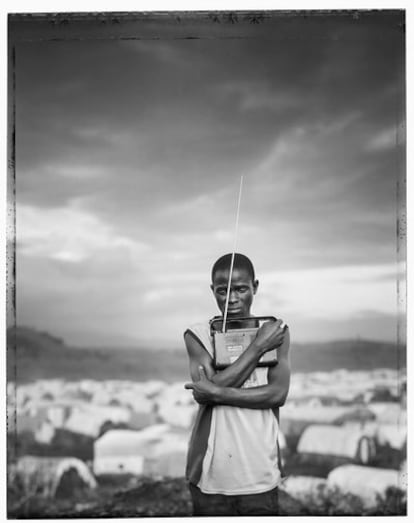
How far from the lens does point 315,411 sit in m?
4.94

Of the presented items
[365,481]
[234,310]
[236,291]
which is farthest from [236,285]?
[365,481]

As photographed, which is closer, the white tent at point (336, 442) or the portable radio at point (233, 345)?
the portable radio at point (233, 345)

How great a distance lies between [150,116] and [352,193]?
58.6 inches

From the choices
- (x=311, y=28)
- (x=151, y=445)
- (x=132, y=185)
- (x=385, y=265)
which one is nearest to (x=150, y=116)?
(x=132, y=185)

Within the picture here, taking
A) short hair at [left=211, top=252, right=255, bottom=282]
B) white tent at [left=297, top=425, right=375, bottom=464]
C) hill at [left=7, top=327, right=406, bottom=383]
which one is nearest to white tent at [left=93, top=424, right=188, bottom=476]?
hill at [left=7, top=327, right=406, bottom=383]

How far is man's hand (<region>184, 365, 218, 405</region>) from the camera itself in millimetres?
3969

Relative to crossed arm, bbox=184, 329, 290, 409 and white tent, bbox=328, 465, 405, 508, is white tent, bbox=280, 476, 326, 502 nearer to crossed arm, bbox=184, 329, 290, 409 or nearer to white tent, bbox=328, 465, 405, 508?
white tent, bbox=328, 465, 405, 508

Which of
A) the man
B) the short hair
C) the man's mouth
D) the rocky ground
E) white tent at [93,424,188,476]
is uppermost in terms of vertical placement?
the short hair

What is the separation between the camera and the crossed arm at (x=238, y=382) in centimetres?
397

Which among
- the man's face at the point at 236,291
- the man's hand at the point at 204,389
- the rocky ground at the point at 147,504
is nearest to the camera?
the man's hand at the point at 204,389

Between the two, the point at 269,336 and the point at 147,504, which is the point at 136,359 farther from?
the point at 269,336

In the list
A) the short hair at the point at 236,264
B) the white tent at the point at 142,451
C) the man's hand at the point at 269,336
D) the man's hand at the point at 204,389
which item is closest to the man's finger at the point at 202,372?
the man's hand at the point at 204,389

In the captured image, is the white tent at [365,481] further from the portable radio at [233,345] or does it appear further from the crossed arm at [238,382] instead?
the portable radio at [233,345]

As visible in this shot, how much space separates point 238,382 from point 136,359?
121 cm
